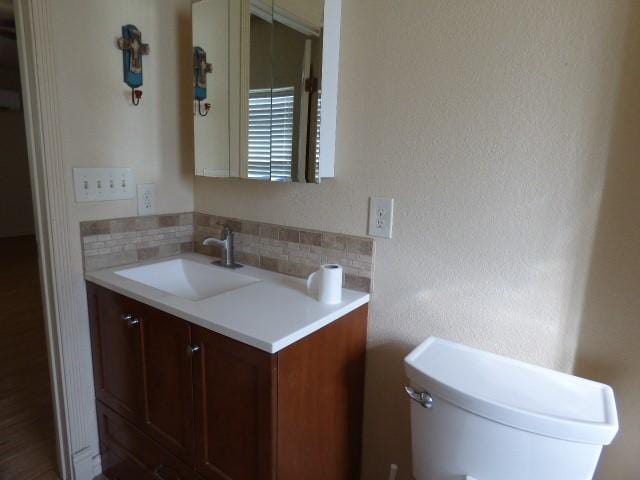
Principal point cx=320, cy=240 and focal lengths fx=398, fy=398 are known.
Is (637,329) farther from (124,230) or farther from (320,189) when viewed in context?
(124,230)

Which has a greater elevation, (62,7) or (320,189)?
(62,7)

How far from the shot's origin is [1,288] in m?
3.89

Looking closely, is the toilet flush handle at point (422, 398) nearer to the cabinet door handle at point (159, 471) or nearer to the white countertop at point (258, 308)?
the white countertop at point (258, 308)

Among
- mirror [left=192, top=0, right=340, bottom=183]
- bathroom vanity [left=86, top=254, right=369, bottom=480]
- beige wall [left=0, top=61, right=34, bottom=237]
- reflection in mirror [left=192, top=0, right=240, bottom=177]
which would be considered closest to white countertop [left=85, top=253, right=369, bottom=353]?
bathroom vanity [left=86, top=254, right=369, bottom=480]

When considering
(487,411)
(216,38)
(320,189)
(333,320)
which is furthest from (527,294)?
(216,38)

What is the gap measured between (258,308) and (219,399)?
275 mm

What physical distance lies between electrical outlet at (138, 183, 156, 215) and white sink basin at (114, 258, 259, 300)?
0.23 m

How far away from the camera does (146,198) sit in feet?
5.49

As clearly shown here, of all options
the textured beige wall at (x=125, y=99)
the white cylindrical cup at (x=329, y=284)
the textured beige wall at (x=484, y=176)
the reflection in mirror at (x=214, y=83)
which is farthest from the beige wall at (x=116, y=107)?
the white cylindrical cup at (x=329, y=284)

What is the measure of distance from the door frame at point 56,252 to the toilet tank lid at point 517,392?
4.10 ft

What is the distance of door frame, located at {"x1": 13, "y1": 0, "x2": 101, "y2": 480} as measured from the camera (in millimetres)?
1297

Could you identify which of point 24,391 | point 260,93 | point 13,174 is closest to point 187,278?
point 260,93

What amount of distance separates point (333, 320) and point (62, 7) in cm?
137

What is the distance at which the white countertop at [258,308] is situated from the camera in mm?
1024
